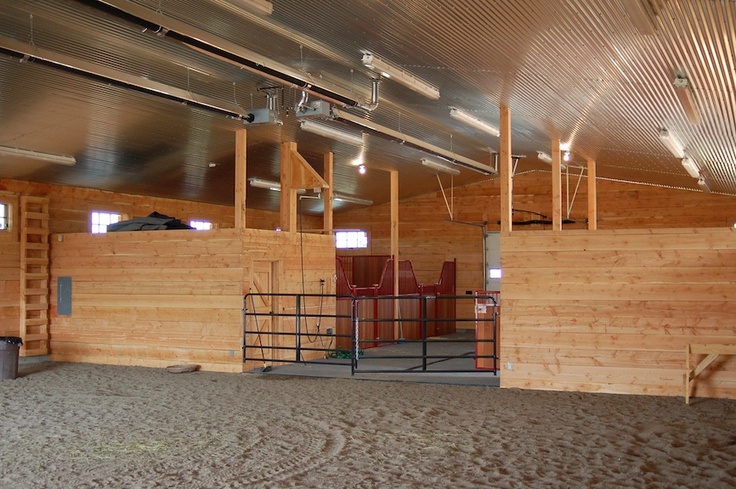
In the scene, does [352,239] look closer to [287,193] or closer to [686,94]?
[287,193]

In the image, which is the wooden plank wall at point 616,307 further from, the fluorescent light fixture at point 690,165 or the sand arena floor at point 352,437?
the fluorescent light fixture at point 690,165

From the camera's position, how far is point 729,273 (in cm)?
Result: 852

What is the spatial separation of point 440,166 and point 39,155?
7595 millimetres

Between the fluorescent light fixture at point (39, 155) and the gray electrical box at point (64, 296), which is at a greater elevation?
the fluorescent light fixture at point (39, 155)

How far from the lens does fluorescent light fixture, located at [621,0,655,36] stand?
5.62m

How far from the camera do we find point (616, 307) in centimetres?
890

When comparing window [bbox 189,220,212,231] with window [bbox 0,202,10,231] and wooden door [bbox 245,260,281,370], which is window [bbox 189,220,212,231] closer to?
window [bbox 0,202,10,231]

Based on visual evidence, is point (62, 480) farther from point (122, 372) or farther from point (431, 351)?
point (431, 351)

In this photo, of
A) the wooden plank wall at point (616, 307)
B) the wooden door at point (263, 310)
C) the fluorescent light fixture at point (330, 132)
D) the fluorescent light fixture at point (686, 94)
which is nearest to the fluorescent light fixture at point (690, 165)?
the wooden plank wall at point (616, 307)

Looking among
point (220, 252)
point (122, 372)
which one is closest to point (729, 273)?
point (220, 252)

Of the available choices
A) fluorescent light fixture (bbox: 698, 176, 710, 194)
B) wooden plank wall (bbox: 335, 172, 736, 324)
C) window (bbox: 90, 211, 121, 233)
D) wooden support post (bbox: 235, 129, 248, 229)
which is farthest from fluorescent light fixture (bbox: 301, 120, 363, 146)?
wooden plank wall (bbox: 335, 172, 736, 324)

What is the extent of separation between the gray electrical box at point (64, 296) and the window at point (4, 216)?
3.97 feet

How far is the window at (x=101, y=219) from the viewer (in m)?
13.9

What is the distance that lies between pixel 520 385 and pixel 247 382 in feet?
11.5
